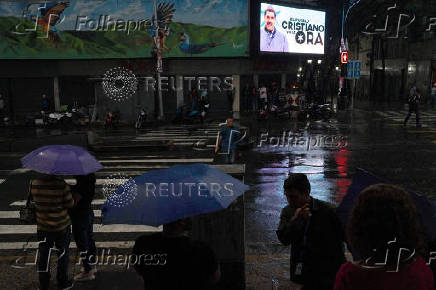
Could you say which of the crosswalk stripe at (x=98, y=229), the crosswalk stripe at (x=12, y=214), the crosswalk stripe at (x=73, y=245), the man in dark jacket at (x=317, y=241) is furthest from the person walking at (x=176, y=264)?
the crosswalk stripe at (x=12, y=214)

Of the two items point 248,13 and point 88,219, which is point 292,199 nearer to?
point 88,219

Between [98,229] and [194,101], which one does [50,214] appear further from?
[194,101]

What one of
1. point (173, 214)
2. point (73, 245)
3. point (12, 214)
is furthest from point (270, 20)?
point (173, 214)

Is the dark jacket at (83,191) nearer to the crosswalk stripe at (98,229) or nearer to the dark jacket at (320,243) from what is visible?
the crosswalk stripe at (98,229)

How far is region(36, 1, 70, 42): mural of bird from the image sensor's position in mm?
34688

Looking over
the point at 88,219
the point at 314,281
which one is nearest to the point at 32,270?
the point at 88,219

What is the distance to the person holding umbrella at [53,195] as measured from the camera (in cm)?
517

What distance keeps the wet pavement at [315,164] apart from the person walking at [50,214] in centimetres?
142

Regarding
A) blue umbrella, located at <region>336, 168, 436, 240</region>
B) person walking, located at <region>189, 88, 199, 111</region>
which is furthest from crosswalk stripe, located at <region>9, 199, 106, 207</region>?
person walking, located at <region>189, 88, 199, 111</region>

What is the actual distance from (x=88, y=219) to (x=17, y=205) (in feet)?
16.3

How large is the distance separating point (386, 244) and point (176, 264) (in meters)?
1.52

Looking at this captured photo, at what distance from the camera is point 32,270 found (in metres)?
6.49

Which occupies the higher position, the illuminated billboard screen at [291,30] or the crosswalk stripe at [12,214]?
the illuminated billboard screen at [291,30]

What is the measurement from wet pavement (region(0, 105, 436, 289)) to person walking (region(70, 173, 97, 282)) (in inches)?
51.4
